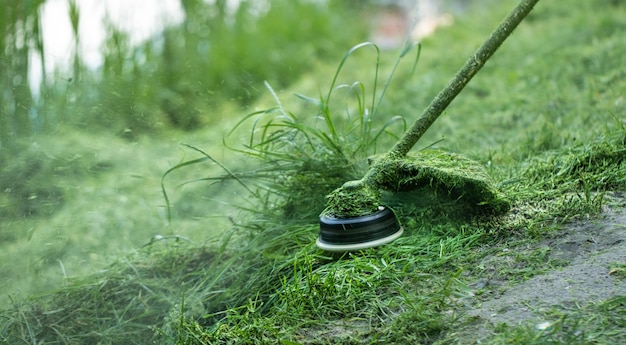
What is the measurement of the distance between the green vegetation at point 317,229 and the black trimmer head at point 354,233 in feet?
0.11

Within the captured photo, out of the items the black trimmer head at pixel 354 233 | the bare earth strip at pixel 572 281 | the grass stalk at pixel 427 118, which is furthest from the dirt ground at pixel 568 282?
the grass stalk at pixel 427 118

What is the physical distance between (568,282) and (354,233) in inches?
23.9

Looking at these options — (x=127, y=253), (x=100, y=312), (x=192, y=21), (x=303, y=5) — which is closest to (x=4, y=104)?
(x=127, y=253)

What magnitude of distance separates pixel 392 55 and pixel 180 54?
1982 millimetres

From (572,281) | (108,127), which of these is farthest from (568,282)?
(108,127)

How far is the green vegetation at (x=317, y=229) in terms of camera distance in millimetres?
1620

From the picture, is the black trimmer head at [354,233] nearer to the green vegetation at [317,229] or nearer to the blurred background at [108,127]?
the green vegetation at [317,229]

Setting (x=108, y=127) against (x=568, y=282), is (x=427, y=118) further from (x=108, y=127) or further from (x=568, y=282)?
(x=108, y=127)

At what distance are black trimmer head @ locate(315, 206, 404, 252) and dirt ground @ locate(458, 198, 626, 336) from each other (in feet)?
1.09

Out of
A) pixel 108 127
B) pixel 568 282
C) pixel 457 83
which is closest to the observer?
pixel 568 282

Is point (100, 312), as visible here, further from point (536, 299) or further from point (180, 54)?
point (180, 54)

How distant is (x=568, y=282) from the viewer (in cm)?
157

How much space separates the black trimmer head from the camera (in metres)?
1.87

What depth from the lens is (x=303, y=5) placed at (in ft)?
24.2
